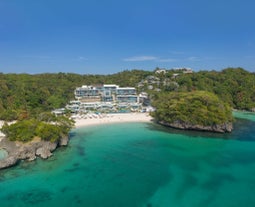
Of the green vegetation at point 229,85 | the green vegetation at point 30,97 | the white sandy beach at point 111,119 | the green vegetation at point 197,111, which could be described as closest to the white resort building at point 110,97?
the green vegetation at point 30,97

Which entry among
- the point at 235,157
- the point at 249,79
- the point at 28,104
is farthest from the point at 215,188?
the point at 249,79

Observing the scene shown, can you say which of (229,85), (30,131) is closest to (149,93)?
(229,85)

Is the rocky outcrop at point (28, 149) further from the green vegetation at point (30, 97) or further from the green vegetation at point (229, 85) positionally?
the green vegetation at point (229, 85)

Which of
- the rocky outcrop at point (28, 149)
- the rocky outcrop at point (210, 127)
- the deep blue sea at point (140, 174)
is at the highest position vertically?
the rocky outcrop at point (210, 127)

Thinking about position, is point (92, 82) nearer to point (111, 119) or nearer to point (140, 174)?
point (111, 119)

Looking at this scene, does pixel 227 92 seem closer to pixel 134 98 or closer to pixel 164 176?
pixel 134 98

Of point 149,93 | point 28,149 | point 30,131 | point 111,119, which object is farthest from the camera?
point 149,93

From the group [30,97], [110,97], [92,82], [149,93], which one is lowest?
[110,97]

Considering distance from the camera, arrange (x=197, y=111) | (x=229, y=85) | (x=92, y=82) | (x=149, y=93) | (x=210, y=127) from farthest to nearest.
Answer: (x=92, y=82)
(x=229, y=85)
(x=149, y=93)
(x=197, y=111)
(x=210, y=127)
